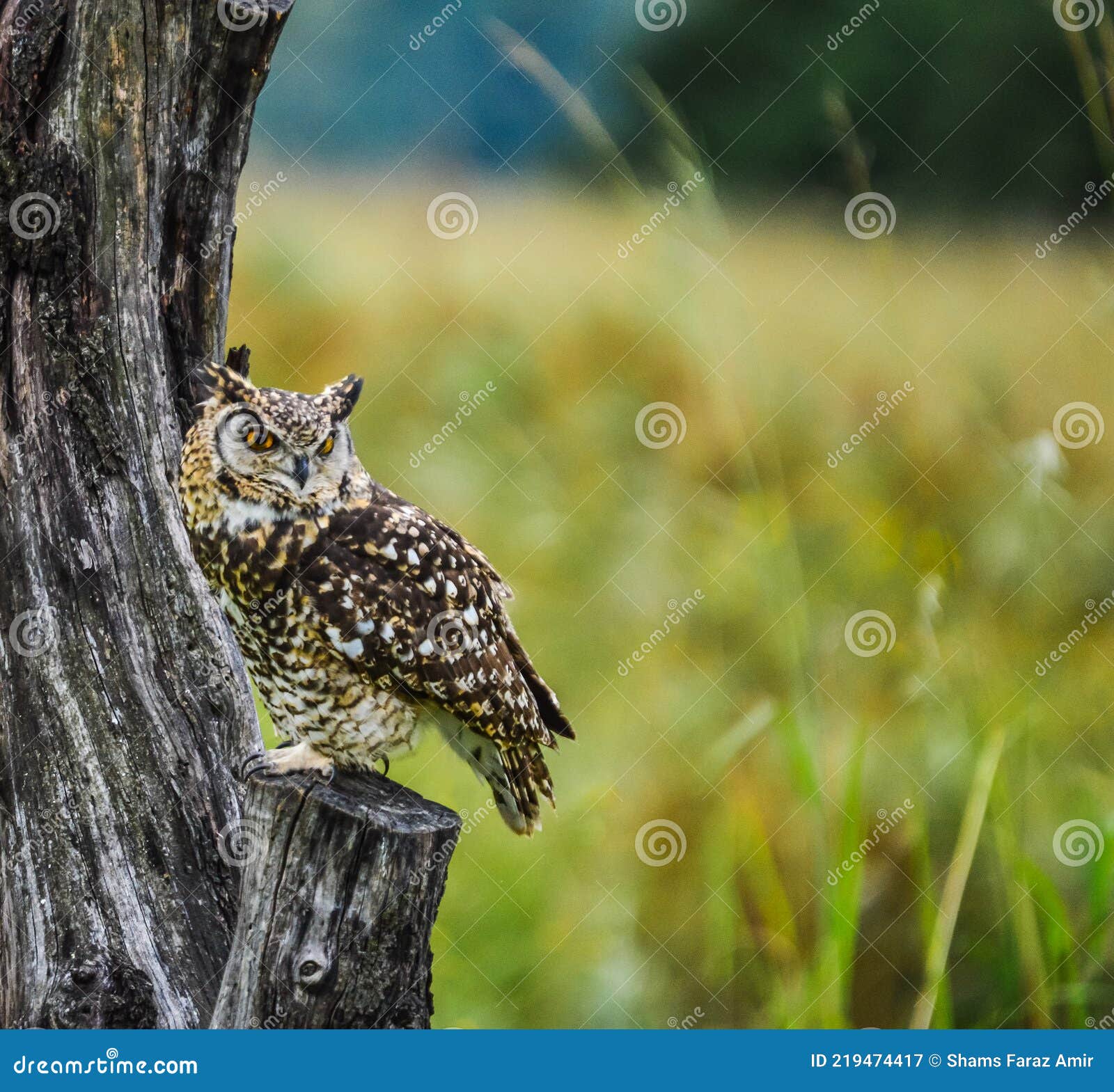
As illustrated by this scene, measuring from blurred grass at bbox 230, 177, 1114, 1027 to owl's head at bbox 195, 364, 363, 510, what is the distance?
0.77 m

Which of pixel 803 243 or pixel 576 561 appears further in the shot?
pixel 803 243

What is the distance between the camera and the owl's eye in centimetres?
196

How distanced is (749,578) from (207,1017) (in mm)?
2444

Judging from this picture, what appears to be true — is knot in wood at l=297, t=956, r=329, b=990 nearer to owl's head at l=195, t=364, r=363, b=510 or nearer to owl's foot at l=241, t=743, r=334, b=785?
owl's foot at l=241, t=743, r=334, b=785

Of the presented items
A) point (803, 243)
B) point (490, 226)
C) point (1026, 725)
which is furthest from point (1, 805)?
point (803, 243)

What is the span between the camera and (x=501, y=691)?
215 cm

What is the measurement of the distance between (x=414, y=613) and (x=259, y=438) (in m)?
0.44

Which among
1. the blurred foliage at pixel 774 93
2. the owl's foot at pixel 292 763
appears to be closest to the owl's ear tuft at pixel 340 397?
the owl's foot at pixel 292 763

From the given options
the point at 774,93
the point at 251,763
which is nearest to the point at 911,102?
the point at 774,93

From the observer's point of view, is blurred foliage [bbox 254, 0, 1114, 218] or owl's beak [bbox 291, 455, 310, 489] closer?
owl's beak [bbox 291, 455, 310, 489]

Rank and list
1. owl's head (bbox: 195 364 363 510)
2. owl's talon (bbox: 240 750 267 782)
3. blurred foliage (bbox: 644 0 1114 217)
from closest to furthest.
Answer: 1. owl's head (bbox: 195 364 363 510)
2. owl's talon (bbox: 240 750 267 782)
3. blurred foliage (bbox: 644 0 1114 217)

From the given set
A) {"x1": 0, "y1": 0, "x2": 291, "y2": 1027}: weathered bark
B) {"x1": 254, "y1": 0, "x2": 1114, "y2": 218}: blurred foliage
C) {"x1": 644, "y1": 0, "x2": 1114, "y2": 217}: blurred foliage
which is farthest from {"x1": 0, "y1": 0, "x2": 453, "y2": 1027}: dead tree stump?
{"x1": 644, "y1": 0, "x2": 1114, "y2": 217}: blurred foliage

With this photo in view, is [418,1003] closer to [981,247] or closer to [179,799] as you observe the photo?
[179,799]

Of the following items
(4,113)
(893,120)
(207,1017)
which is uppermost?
(893,120)
